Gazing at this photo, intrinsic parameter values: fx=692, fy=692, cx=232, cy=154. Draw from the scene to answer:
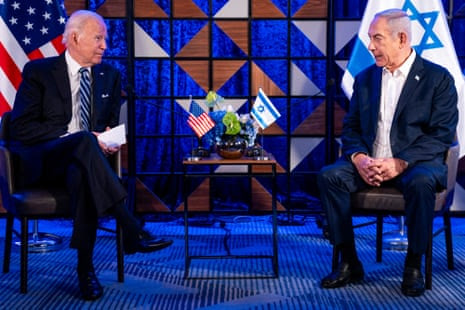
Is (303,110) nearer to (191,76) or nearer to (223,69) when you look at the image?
(223,69)

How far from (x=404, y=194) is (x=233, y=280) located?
1.08 m

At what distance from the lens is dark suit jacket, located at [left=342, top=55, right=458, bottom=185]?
3896 millimetres

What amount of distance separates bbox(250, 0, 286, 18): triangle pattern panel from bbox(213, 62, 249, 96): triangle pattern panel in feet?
1.48

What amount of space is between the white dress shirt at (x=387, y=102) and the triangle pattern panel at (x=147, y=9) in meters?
2.45

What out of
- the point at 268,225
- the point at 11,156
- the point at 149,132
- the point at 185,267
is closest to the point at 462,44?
the point at 268,225

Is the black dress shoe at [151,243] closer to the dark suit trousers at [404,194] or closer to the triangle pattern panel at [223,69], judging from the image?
the dark suit trousers at [404,194]

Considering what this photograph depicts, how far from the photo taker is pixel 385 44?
4.09 meters

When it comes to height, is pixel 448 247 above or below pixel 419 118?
below

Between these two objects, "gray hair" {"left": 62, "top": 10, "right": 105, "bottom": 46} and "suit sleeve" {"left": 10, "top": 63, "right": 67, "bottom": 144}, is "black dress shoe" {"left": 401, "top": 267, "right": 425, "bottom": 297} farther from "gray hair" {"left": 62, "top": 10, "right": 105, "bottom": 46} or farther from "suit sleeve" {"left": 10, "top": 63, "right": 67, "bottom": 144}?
"gray hair" {"left": 62, "top": 10, "right": 105, "bottom": 46}

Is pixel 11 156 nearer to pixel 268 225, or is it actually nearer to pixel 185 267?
pixel 185 267

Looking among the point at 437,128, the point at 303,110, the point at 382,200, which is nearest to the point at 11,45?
the point at 303,110

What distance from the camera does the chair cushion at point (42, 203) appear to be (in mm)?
3666

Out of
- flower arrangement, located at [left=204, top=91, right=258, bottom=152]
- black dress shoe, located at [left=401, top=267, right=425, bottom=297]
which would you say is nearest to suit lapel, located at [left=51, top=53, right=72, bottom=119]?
flower arrangement, located at [left=204, top=91, right=258, bottom=152]

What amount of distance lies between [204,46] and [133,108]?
0.81 meters
